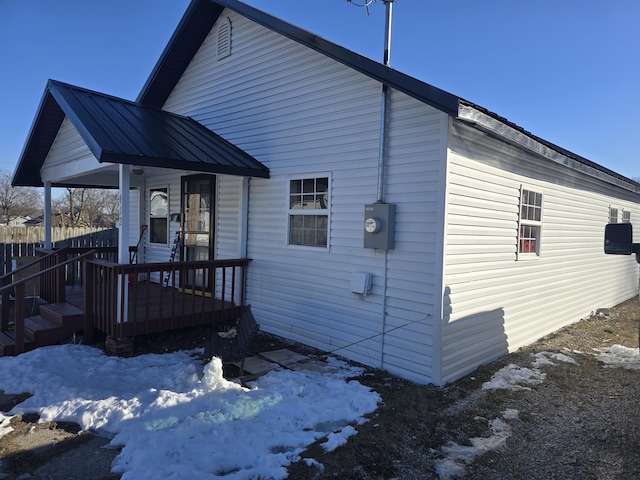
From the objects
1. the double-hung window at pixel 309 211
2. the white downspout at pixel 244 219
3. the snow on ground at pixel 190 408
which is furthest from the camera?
the white downspout at pixel 244 219

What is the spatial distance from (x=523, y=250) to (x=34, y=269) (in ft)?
29.6

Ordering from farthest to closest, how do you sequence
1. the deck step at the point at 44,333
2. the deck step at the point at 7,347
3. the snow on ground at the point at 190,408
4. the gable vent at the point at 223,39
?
the gable vent at the point at 223,39 < the deck step at the point at 44,333 < the deck step at the point at 7,347 < the snow on ground at the point at 190,408

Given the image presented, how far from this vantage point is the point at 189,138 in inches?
277

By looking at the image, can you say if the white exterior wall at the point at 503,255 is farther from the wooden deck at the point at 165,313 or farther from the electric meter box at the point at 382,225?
the wooden deck at the point at 165,313

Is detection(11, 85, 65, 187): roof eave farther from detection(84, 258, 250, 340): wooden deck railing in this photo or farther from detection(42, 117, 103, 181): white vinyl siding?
detection(84, 258, 250, 340): wooden deck railing

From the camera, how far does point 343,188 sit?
570 cm

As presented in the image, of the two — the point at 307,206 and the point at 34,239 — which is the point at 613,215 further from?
the point at 34,239

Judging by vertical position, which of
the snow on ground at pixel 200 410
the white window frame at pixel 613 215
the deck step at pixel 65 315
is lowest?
the snow on ground at pixel 200 410

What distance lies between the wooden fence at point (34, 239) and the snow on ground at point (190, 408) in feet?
21.9

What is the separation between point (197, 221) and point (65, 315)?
2.91 metres

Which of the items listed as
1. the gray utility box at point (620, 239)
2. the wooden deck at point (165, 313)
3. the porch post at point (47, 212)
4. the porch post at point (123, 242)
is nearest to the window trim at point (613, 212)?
the gray utility box at point (620, 239)

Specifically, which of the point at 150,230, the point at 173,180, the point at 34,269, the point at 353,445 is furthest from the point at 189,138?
the point at 353,445

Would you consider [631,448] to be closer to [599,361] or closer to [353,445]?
[353,445]

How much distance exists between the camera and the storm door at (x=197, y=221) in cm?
783
